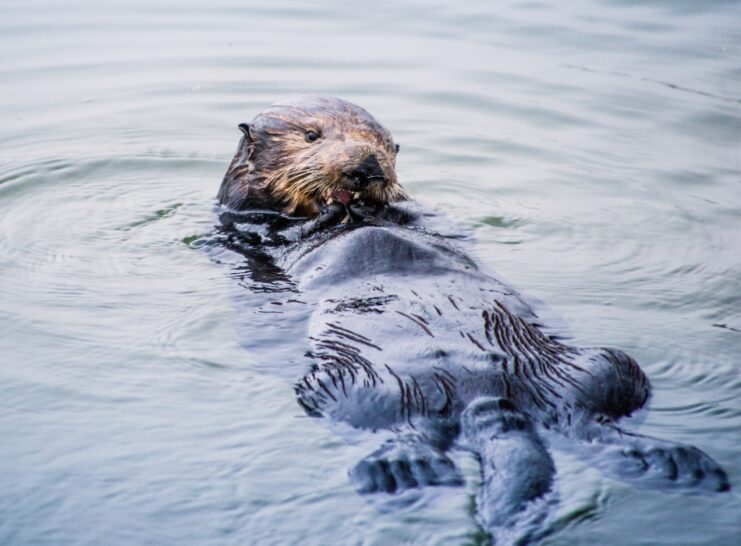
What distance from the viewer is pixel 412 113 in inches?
332

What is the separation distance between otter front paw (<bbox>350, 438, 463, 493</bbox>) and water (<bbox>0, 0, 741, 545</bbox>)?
0.06 meters

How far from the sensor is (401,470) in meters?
3.01

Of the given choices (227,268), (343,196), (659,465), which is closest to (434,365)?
(659,465)

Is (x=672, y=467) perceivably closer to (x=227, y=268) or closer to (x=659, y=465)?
(x=659, y=465)

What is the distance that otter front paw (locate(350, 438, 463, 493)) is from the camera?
2996 mm

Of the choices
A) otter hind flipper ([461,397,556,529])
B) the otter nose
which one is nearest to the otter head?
the otter nose

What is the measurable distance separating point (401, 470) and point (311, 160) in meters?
2.49

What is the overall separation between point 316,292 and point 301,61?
5.85 m

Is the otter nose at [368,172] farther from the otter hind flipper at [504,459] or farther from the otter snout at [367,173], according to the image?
the otter hind flipper at [504,459]

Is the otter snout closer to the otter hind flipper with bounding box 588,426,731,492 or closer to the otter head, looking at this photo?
the otter head

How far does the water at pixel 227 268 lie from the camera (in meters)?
3.13

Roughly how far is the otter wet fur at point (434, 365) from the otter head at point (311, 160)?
0.02m

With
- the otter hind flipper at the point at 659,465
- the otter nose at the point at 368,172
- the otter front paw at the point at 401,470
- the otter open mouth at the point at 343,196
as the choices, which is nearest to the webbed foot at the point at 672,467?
the otter hind flipper at the point at 659,465

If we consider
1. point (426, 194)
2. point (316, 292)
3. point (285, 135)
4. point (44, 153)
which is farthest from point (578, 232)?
point (44, 153)
